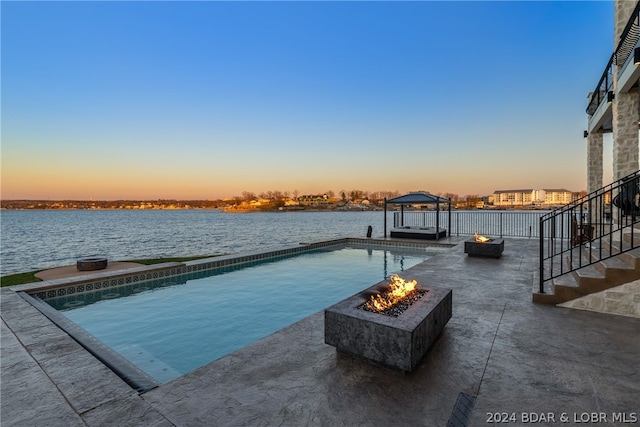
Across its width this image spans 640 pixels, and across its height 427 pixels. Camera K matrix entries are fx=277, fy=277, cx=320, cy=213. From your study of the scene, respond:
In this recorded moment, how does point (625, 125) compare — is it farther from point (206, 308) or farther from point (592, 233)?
point (206, 308)

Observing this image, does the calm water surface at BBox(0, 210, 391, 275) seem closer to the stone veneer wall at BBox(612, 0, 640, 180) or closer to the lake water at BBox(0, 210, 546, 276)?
the lake water at BBox(0, 210, 546, 276)

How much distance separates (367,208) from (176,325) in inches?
4214

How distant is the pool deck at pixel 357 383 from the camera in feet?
7.04

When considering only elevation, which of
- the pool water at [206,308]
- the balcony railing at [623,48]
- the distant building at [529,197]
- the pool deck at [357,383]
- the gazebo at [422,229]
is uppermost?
→ the balcony railing at [623,48]

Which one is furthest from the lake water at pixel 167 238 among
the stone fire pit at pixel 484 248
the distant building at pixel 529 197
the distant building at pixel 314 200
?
the distant building at pixel 314 200

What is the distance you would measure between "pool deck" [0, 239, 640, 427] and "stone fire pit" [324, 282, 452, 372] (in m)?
0.16

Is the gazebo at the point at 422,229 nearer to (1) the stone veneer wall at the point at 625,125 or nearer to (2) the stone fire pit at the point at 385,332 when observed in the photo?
(1) the stone veneer wall at the point at 625,125

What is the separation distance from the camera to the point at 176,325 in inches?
210

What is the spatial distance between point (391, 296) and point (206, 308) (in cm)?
450

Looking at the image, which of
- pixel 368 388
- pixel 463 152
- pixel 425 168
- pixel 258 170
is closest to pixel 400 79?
pixel 463 152

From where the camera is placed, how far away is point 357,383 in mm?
2576

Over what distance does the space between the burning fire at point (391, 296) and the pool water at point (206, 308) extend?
2.50 meters

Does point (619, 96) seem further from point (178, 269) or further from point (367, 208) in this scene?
point (367, 208)

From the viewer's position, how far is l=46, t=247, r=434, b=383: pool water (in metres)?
4.42
